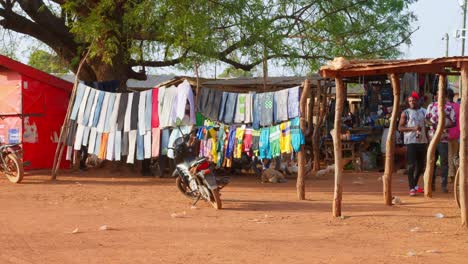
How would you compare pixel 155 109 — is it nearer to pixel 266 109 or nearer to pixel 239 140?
pixel 239 140

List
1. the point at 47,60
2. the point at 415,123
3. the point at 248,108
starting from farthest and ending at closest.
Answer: the point at 47,60 → the point at 248,108 → the point at 415,123

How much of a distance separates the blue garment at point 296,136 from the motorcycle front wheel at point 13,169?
5.80 metres

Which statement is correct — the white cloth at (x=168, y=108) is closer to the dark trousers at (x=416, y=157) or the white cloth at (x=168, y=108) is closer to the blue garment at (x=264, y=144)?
the blue garment at (x=264, y=144)

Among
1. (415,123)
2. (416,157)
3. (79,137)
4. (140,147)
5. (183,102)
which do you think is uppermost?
(183,102)

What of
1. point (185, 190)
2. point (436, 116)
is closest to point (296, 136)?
point (185, 190)

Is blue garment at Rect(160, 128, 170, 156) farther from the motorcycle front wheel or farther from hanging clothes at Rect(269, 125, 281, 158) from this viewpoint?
the motorcycle front wheel

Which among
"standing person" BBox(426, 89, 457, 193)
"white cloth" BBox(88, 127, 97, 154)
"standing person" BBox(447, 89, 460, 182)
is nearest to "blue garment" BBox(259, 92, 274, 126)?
"standing person" BBox(426, 89, 457, 193)

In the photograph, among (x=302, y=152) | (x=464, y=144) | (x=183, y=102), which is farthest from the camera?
(x=183, y=102)

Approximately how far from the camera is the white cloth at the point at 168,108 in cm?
1236

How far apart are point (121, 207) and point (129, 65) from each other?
627 cm

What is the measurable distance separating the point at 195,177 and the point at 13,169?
17.7 feet

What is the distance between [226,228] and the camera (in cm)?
752

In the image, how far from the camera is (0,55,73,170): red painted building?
46.5 ft

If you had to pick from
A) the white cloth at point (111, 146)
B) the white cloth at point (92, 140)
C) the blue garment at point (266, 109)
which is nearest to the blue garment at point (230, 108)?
the blue garment at point (266, 109)
